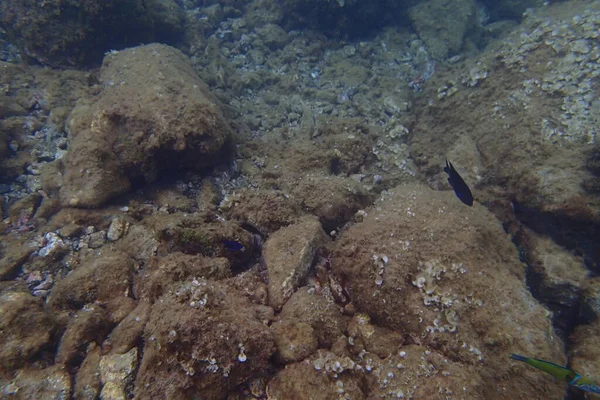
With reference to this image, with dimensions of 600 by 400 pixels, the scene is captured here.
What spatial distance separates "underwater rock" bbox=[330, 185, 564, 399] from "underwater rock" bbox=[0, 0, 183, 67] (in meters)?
8.40

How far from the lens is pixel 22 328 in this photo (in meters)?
3.02

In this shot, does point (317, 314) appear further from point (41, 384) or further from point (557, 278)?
point (557, 278)

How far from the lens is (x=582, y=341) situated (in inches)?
133

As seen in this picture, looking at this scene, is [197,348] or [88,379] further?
[88,379]

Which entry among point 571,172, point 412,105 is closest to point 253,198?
point 571,172

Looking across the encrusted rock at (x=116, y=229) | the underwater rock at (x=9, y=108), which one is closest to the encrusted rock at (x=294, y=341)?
the encrusted rock at (x=116, y=229)

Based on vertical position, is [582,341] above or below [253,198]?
below

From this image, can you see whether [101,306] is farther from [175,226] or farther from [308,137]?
[308,137]

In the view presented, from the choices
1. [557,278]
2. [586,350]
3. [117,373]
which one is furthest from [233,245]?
[557,278]

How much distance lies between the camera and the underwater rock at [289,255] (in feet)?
11.3

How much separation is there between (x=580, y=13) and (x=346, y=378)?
853cm

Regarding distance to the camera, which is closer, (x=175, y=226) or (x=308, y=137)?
(x=175, y=226)

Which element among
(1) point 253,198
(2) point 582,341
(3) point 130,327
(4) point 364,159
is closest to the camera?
(3) point 130,327

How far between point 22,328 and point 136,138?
10.0ft
